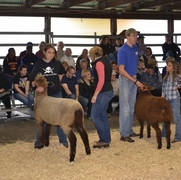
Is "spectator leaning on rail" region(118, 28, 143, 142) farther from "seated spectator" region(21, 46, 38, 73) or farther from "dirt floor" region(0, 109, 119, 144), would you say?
"seated spectator" region(21, 46, 38, 73)

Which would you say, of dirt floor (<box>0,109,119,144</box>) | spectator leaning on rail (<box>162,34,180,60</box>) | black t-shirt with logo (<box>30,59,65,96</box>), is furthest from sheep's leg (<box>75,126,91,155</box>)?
spectator leaning on rail (<box>162,34,180,60</box>)

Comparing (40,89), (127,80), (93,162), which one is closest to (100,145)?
(93,162)

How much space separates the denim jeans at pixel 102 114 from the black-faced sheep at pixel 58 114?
0.53 m

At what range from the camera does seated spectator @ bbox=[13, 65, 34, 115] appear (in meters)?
8.83

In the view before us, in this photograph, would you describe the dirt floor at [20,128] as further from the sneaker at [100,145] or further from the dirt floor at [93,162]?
the sneaker at [100,145]

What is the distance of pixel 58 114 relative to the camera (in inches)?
221

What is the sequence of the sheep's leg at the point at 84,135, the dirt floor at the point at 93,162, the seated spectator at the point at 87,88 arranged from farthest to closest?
1. the seated spectator at the point at 87,88
2. the sheep's leg at the point at 84,135
3. the dirt floor at the point at 93,162

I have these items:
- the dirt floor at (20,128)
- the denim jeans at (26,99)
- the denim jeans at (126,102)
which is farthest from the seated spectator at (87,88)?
the denim jeans at (126,102)

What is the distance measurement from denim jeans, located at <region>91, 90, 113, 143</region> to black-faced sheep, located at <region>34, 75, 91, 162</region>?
53cm

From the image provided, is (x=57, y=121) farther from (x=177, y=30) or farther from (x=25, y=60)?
(x=177, y=30)

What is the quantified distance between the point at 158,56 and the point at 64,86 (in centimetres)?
633

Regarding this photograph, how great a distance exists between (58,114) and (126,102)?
4.89ft

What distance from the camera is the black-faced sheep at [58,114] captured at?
5.51m

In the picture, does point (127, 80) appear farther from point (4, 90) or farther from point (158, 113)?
point (4, 90)
